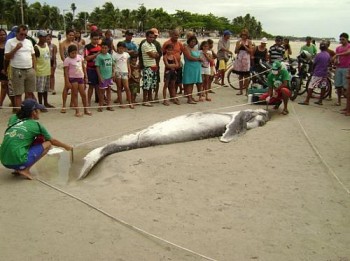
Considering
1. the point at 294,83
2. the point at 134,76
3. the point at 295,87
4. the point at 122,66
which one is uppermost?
the point at 122,66

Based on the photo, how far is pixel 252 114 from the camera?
820 centimetres

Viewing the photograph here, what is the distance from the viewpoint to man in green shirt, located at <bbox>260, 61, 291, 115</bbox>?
9.20 metres

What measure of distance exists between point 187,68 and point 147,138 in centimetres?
405

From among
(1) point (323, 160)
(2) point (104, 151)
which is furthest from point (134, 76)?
(1) point (323, 160)

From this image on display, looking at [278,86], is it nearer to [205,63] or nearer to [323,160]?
[205,63]

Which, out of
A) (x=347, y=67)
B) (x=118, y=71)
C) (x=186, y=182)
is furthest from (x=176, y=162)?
(x=347, y=67)

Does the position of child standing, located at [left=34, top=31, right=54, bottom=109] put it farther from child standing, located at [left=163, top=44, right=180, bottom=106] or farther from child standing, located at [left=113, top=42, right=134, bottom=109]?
child standing, located at [left=163, top=44, right=180, bottom=106]

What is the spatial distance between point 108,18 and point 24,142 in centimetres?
9106

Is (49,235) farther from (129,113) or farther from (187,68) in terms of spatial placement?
(187,68)

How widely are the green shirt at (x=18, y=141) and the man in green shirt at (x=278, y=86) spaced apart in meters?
5.69

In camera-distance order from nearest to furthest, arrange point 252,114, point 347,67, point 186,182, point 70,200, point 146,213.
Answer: point 146,213, point 70,200, point 186,182, point 252,114, point 347,67

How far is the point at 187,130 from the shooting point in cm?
722

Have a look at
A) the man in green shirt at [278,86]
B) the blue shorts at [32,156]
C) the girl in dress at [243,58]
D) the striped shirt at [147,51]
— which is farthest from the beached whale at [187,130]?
the girl in dress at [243,58]

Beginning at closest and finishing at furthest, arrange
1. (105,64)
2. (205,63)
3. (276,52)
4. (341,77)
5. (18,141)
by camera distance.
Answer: (18,141) < (105,64) < (341,77) < (205,63) < (276,52)
